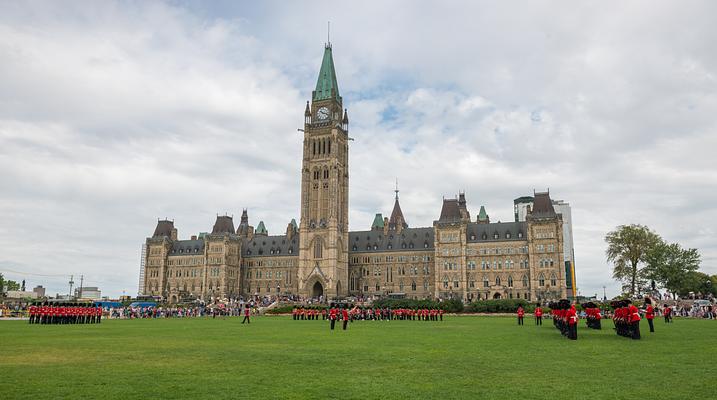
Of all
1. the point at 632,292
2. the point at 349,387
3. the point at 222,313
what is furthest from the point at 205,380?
the point at 632,292

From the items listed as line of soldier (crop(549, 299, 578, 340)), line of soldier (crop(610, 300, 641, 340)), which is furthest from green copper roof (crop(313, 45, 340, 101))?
line of soldier (crop(610, 300, 641, 340))

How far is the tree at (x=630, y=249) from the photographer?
9088 centimetres

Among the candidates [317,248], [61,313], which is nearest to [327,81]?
[317,248]

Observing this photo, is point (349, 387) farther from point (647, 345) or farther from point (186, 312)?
point (186, 312)

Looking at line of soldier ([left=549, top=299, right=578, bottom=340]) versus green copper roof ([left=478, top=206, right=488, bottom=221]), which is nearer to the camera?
line of soldier ([left=549, top=299, right=578, bottom=340])

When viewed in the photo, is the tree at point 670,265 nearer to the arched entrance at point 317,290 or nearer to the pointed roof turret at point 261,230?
the arched entrance at point 317,290

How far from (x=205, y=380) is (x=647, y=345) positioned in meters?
17.7

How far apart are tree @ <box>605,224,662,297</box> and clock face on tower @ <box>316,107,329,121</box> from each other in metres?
66.8

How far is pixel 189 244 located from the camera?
14450cm

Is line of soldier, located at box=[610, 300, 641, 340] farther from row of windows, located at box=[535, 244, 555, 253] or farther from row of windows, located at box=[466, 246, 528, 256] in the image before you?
row of windows, located at box=[466, 246, 528, 256]

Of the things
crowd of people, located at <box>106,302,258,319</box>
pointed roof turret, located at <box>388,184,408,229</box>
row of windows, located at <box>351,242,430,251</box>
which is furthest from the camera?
pointed roof turret, located at <box>388,184,408,229</box>

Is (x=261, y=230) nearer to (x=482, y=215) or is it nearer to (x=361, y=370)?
(x=482, y=215)

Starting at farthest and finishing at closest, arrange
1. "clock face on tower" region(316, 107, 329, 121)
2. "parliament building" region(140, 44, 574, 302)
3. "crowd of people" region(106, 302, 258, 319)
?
"clock face on tower" region(316, 107, 329, 121) → "parliament building" region(140, 44, 574, 302) → "crowd of people" region(106, 302, 258, 319)

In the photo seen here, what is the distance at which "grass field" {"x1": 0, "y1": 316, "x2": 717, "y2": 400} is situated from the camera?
1238cm
